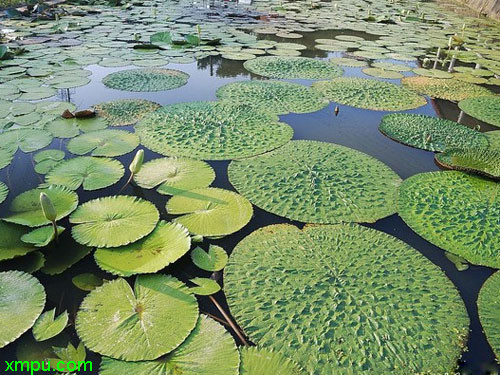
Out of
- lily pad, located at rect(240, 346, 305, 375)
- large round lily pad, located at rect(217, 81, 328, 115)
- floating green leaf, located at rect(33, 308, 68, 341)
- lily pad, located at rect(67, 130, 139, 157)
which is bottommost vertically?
floating green leaf, located at rect(33, 308, 68, 341)

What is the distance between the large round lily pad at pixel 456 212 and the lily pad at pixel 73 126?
2.19m

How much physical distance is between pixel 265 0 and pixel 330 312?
36.4 ft

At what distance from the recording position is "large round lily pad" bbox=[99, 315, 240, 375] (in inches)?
43.1

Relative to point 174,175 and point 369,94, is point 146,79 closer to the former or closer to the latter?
point 174,175

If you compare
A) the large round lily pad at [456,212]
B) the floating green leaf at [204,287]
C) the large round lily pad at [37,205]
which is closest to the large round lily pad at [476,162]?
the large round lily pad at [456,212]

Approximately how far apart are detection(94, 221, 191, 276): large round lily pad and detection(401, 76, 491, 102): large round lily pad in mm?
3210

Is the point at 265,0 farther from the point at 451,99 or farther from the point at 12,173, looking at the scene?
the point at 12,173

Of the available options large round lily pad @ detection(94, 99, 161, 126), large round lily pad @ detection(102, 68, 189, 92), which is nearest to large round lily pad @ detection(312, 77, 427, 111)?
large round lily pad @ detection(102, 68, 189, 92)

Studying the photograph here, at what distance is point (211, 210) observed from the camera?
181cm

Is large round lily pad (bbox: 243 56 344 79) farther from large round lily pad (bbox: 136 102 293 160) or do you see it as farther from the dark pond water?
large round lily pad (bbox: 136 102 293 160)

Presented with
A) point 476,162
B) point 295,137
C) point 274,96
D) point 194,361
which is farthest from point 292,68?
point 194,361

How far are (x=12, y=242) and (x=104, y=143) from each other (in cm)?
103

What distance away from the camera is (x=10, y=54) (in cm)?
411

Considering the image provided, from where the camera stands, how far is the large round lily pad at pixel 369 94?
3.29m
